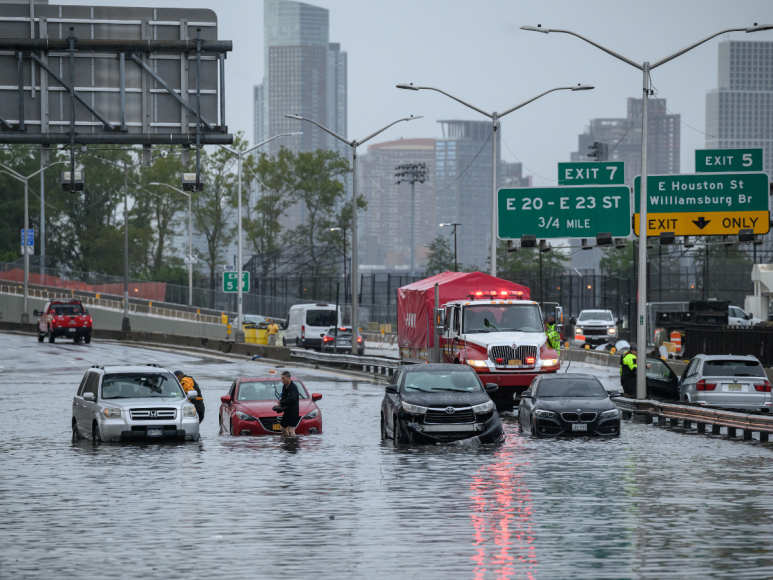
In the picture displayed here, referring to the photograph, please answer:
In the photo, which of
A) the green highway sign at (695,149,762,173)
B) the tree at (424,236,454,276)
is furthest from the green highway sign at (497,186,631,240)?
the tree at (424,236,454,276)

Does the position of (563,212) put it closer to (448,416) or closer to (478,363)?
(478,363)

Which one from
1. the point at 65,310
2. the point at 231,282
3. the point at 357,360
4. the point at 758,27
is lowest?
the point at 357,360

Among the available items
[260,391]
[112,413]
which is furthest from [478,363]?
[112,413]

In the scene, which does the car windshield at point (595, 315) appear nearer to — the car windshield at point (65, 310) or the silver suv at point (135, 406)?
the car windshield at point (65, 310)

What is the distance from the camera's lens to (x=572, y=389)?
2442 centimetres

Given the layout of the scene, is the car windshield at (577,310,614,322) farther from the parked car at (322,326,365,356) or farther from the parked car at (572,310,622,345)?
the parked car at (322,326,365,356)

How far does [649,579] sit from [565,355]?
45.0 meters

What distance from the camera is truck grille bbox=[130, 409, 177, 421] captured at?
22.2 metres

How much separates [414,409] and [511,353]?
833 centimetres

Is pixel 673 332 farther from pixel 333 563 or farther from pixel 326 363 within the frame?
pixel 333 563

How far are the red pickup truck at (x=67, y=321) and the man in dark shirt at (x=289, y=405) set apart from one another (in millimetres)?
43316

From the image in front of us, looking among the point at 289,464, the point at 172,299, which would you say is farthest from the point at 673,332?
the point at 172,299

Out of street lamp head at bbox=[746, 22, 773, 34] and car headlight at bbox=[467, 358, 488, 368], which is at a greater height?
street lamp head at bbox=[746, 22, 773, 34]

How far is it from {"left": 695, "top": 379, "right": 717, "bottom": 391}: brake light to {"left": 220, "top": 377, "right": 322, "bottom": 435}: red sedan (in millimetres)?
8867
